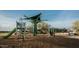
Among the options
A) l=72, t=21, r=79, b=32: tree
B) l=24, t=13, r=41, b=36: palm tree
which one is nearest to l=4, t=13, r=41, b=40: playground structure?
A: l=24, t=13, r=41, b=36: palm tree

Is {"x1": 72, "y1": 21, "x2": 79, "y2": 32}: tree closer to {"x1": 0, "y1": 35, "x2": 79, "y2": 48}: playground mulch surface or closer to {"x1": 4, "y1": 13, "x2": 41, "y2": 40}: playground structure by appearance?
{"x1": 0, "y1": 35, "x2": 79, "y2": 48}: playground mulch surface

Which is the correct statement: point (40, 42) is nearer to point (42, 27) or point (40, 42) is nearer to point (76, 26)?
point (42, 27)

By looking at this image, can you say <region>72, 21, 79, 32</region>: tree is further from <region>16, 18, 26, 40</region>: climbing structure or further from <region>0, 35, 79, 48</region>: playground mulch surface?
<region>16, 18, 26, 40</region>: climbing structure

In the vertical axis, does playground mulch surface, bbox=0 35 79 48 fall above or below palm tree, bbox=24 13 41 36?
below

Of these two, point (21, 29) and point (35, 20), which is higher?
point (35, 20)

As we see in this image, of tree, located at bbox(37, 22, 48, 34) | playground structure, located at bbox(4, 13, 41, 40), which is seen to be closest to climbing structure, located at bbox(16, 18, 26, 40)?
playground structure, located at bbox(4, 13, 41, 40)

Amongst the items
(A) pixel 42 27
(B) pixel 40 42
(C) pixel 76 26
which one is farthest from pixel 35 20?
(C) pixel 76 26

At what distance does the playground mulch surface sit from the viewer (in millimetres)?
2195

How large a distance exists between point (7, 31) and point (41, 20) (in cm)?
47

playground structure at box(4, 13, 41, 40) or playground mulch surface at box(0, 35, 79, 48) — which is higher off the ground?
playground structure at box(4, 13, 41, 40)

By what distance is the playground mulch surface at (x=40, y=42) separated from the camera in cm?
220

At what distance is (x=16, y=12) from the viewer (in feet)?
7.22

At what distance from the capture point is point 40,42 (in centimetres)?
220

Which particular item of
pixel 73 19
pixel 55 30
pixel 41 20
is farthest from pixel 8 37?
pixel 73 19
